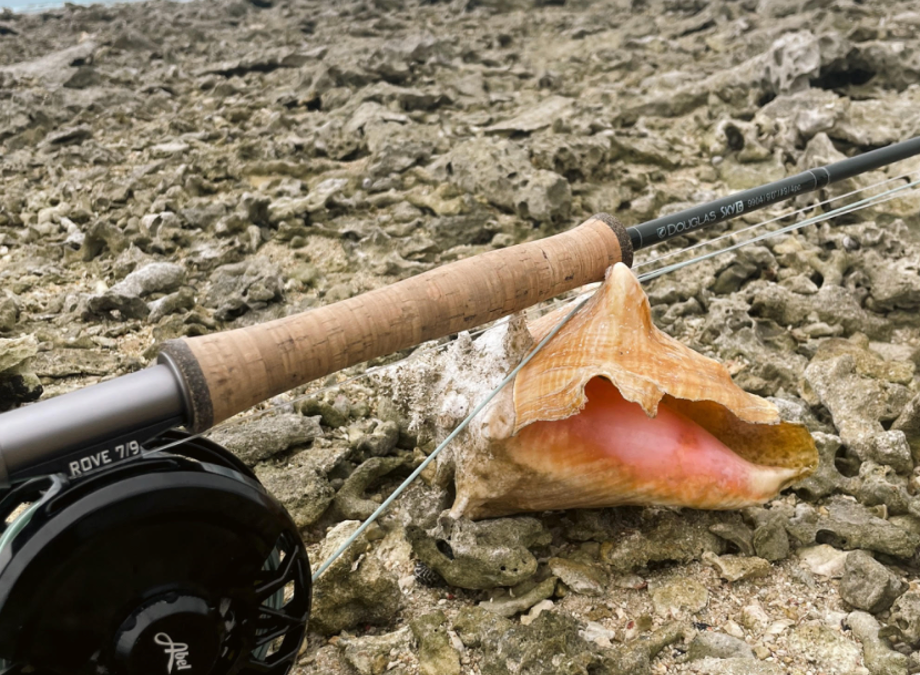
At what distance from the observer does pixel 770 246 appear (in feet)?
13.8

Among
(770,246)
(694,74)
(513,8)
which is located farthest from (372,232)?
(513,8)

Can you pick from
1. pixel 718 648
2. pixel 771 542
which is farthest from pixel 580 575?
pixel 771 542

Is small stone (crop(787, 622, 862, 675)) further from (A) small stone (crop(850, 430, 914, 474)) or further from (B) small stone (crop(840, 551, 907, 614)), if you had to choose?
(A) small stone (crop(850, 430, 914, 474))

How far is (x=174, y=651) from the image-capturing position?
141cm

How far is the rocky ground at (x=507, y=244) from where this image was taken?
6.71 feet

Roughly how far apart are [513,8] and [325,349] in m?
11.5

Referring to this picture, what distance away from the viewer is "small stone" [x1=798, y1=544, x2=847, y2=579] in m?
2.17

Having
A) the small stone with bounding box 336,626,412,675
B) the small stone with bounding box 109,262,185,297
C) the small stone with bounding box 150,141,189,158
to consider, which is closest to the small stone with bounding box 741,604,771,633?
the small stone with bounding box 336,626,412,675

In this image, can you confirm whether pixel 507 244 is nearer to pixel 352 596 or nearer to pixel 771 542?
pixel 771 542

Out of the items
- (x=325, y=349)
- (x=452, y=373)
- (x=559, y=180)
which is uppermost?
(x=325, y=349)

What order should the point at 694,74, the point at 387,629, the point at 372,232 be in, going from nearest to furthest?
the point at 387,629 < the point at 372,232 < the point at 694,74

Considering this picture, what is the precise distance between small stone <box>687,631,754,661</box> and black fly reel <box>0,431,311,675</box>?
41.9 inches

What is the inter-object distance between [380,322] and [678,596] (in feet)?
3.82

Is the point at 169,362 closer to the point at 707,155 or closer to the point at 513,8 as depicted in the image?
the point at 707,155
